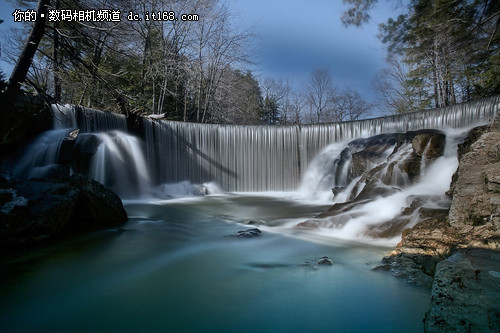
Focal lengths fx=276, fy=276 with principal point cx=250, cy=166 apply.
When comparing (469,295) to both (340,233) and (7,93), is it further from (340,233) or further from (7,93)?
(7,93)

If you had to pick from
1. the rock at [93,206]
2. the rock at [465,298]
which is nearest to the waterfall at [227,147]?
the rock at [93,206]

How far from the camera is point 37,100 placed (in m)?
7.50

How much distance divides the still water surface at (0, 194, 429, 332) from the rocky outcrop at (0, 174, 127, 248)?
1.53 feet

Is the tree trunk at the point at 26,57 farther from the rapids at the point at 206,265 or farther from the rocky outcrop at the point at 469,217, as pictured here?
the rocky outcrop at the point at 469,217

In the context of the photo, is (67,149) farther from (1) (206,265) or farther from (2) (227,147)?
(2) (227,147)

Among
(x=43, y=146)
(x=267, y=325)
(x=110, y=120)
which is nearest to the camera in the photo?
(x=267, y=325)

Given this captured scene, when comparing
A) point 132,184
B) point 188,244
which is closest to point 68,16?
point 188,244

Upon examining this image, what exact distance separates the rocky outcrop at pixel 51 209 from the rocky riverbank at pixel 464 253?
16.9ft

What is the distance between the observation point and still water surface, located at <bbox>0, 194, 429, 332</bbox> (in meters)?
2.40

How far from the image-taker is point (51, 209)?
466 cm

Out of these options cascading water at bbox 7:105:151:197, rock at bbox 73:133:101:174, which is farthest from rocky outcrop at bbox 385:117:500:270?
rock at bbox 73:133:101:174

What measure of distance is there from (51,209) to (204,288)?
330cm

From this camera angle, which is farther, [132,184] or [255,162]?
[255,162]

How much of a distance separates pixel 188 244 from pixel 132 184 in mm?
7142
